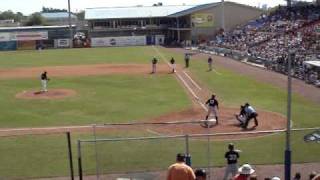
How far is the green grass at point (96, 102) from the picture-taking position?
2741 centimetres

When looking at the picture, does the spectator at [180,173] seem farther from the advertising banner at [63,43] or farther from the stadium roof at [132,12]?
the stadium roof at [132,12]

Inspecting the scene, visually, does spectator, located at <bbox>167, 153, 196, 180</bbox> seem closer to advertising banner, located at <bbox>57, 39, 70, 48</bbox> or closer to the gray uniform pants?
the gray uniform pants


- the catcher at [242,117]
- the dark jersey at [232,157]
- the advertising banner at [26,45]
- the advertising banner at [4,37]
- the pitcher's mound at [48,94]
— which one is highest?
the advertising banner at [4,37]

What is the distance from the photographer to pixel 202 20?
8775 centimetres

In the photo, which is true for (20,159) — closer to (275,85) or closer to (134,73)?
(275,85)

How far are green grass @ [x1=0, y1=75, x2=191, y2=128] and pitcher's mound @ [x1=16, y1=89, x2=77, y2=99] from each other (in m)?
0.62

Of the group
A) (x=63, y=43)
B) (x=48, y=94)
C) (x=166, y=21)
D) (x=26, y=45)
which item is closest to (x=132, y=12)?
(x=166, y=21)

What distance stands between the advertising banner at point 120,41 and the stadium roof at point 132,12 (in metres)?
6.22

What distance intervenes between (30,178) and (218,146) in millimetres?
7423

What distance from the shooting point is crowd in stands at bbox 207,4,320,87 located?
44875mm

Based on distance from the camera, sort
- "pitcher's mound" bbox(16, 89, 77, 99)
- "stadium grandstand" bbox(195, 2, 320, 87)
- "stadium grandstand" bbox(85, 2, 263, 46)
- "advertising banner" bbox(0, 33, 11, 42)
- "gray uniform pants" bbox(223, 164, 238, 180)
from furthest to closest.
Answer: "advertising banner" bbox(0, 33, 11, 42) < "stadium grandstand" bbox(85, 2, 263, 46) < "stadium grandstand" bbox(195, 2, 320, 87) < "pitcher's mound" bbox(16, 89, 77, 99) < "gray uniform pants" bbox(223, 164, 238, 180)

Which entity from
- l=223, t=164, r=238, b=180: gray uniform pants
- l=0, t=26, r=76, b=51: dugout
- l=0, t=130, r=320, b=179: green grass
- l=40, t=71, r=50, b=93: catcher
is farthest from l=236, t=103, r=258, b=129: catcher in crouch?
l=0, t=26, r=76, b=51: dugout

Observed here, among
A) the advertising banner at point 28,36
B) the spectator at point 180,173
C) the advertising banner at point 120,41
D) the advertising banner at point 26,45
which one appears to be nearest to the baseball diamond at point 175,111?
the spectator at point 180,173

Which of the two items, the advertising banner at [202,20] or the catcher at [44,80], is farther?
the advertising banner at [202,20]
